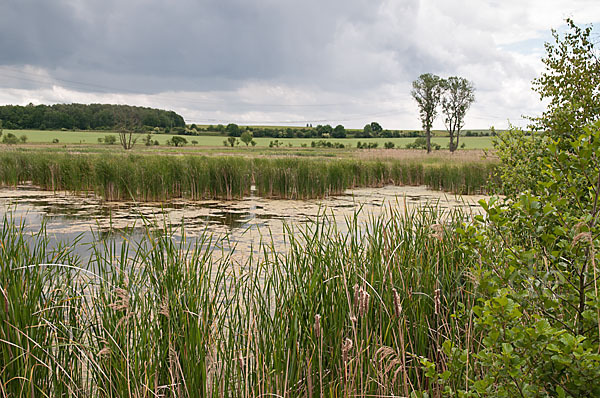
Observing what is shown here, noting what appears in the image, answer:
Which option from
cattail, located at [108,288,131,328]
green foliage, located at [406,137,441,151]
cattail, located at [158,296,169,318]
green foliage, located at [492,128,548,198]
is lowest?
cattail, located at [158,296,169,318]

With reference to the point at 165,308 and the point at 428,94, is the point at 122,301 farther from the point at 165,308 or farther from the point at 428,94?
the point at 428,94

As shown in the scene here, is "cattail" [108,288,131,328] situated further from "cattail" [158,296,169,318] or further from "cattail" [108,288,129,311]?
"cattail" [158,296,169,318]

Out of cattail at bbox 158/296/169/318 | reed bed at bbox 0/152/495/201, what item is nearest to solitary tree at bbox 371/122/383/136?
reed bed at bbox 0/152/495/201

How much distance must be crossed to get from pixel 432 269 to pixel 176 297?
1407 mm

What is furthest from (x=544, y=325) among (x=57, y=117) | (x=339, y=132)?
(x=339, y=132)

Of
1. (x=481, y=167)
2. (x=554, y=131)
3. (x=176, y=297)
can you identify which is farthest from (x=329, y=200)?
(x=176, y=297)

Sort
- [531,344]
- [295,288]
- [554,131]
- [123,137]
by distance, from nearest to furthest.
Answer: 1. [531,344]
2. [295,288]
3. [554,131]
4. [123,137]

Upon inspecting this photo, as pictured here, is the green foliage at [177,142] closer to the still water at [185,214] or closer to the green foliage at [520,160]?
the still water at [185,214]

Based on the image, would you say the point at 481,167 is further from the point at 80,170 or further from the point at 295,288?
the point at 295,288

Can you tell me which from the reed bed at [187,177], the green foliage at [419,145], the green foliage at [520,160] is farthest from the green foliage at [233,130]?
the green foliage at [520,160]

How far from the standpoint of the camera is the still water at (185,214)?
19.6 feet

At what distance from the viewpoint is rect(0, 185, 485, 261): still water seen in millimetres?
5969

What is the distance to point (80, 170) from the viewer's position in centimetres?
998

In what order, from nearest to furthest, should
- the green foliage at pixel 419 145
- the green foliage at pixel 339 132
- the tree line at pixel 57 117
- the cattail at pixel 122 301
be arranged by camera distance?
the cattail at pixel 122 301 → the green foliage at pixel 419 145 → the tree line at pixel 57 117 → the green foliage at pixel 339 132
